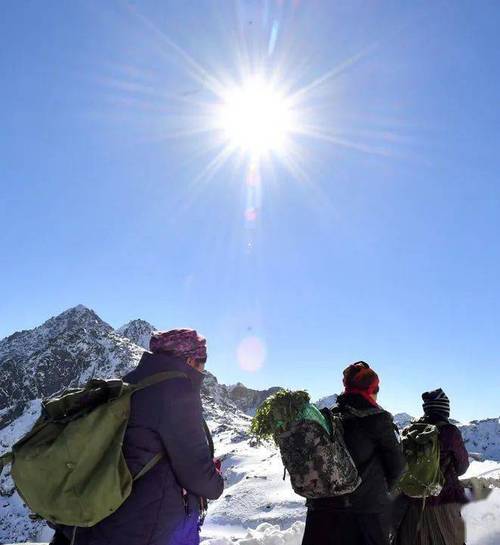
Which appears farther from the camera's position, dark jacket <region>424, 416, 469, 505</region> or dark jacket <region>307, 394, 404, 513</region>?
dark jacket <region>424, 416, 469, 505</region>

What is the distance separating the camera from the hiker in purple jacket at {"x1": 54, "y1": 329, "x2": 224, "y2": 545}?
311cm

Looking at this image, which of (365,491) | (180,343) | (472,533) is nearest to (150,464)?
(180,343)

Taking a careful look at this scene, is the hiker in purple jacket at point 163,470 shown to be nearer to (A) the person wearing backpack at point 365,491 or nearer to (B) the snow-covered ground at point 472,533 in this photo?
(A) the person wearing backpack at point 365,491

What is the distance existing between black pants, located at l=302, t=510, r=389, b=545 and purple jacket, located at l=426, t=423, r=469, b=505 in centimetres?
160

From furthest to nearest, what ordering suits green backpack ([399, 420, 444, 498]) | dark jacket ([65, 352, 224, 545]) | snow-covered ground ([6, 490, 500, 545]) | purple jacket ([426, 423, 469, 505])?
snow-covered ground ([6, 490, 500, 545])
purple jacket ([426, 423, 469, 505])
green backpack ([399, 420, 444, 498])
dark jacket ([65, 352, 224, 545])

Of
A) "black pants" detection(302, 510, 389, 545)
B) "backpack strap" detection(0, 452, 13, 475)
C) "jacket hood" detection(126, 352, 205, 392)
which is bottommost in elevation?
"black pants" detection(302, 510, 389, 545)

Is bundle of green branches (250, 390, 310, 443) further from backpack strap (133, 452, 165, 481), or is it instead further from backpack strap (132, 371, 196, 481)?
backpack strap (133, 452, 165, 481)

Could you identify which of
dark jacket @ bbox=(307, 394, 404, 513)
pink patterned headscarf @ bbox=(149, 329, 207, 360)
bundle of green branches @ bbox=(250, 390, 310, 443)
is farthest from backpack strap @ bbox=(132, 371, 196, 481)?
dark jacket @ bbox=(307, 394, 404, 513)

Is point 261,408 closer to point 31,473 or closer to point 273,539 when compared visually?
point 31,473

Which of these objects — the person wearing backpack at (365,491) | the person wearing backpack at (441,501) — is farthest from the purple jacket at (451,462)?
the person wearing backpack at (365,491)

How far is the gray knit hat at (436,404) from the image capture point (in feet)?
19.8

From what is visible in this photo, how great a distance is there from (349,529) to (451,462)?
2055 mm

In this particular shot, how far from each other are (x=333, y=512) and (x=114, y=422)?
2.79m

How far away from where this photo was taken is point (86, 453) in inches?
118
